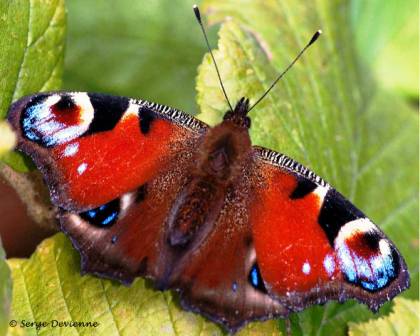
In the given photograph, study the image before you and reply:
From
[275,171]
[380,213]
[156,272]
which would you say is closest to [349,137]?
[380,213]

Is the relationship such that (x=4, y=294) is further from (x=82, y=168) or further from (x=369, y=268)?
(x=369, y=268)

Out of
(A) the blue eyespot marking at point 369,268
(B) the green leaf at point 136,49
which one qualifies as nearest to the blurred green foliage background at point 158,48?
(B) the green leaf at point 136,49

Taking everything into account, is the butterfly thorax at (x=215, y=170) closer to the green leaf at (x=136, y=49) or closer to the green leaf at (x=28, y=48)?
the green leaf at (x=28, y=48)

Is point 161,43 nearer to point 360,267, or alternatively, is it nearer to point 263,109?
point 263,109

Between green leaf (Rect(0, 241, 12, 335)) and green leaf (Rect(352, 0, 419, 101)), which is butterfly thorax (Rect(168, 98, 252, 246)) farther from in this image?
green leaf (Rect(352, 0, 419, 101))

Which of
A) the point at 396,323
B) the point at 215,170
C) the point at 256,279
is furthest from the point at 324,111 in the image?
the point at 256,279
